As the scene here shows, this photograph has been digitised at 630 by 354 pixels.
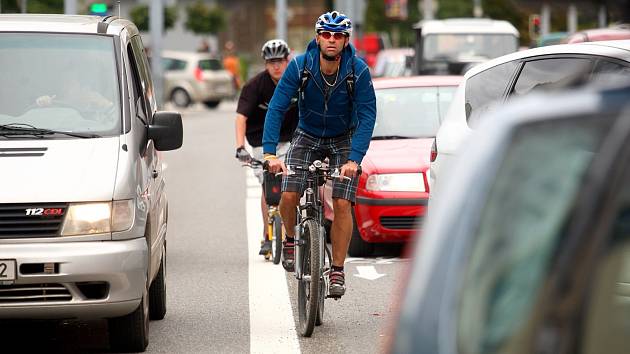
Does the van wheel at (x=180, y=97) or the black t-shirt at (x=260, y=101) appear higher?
the black t-shirt at (x=260, y=101)

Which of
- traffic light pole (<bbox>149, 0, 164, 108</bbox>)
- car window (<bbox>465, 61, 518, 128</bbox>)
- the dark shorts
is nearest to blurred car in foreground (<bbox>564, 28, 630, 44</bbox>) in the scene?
car window (<bbox>465, 61, 518, 128</bbox>)

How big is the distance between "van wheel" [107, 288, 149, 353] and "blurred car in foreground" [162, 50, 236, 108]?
119 feet

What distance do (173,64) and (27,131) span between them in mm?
36708

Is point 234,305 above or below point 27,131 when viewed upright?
below

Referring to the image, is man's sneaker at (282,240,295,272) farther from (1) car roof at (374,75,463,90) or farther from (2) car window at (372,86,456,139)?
(1) car roof at (374,75,463,90)

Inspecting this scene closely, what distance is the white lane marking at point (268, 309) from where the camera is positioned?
793cm

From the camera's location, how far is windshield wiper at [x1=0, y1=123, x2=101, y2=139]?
7.72 m

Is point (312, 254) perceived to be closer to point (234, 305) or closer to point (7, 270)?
point (234, 305)

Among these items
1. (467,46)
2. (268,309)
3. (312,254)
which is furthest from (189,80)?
(312,254)

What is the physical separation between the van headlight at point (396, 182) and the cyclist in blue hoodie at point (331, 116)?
121 inches

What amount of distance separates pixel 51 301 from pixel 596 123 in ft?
14.8

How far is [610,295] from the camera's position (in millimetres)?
2932

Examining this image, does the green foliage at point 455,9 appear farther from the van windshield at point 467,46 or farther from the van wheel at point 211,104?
the van windshield at point 467,46

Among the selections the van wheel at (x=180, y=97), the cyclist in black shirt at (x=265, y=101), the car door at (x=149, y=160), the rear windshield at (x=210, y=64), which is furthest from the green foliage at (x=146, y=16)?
the car door at (x=149, y=160)
